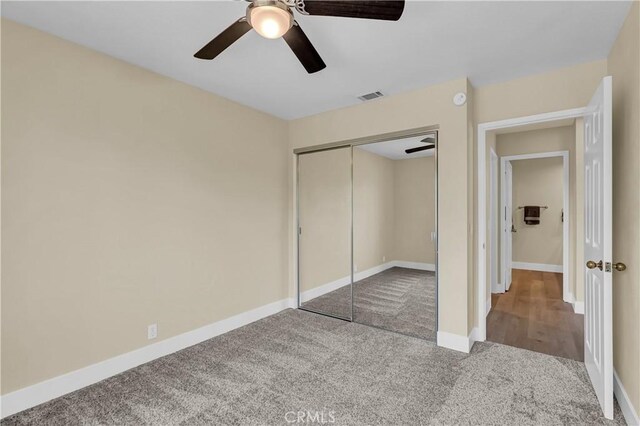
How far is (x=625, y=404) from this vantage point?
1.93 metres

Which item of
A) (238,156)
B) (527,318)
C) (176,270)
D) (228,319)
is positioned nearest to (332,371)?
(228,319)

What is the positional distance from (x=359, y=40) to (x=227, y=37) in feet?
3.26

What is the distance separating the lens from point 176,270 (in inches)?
117

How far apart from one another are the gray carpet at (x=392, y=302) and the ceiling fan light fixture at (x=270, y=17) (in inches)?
105

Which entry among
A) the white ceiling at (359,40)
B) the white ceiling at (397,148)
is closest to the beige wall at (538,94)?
the white ceiling at (359,40)

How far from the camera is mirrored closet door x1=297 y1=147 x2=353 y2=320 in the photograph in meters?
3.91

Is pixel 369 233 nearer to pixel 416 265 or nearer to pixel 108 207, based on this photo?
pixel 416 265

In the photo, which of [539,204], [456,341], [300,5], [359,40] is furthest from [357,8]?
[539,204]

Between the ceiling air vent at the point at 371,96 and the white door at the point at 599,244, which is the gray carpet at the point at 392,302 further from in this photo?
the ceiling air vent at the point at 371,96

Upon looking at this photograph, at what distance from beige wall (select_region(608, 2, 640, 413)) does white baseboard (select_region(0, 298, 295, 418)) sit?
10.6 feet

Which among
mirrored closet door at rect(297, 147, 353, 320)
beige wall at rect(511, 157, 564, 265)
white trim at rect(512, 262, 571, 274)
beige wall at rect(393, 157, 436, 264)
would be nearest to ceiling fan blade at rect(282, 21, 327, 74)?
beige wall at rect(393, 157, 436, 264)

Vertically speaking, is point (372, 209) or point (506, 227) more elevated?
point (372, 209)

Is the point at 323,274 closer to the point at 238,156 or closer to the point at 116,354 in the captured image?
the point at 238,156

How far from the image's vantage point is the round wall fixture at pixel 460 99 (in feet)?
9.43
